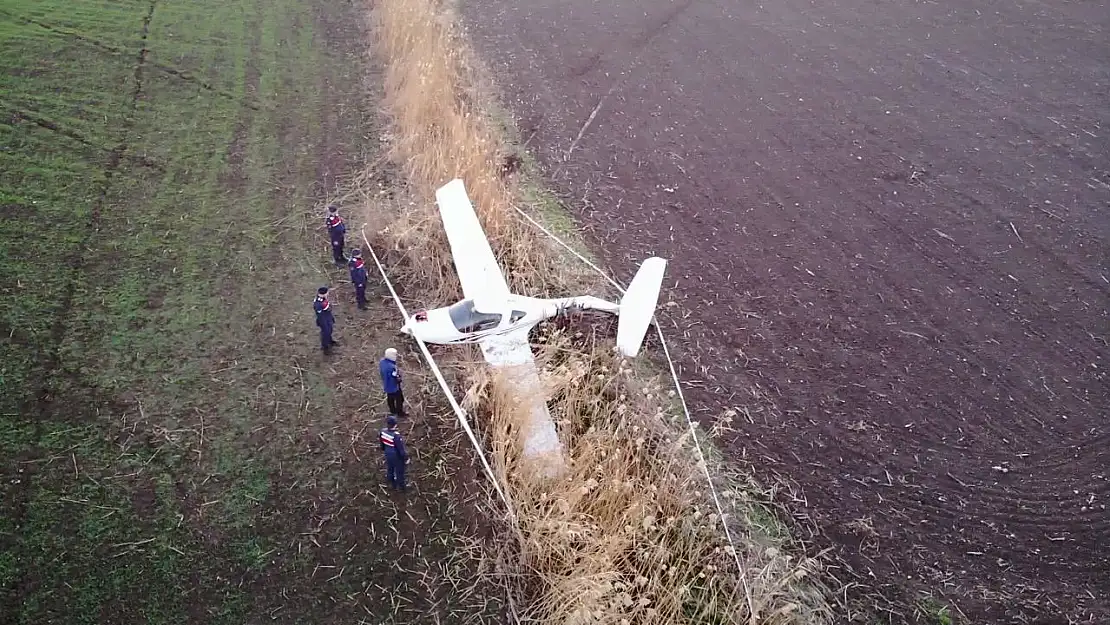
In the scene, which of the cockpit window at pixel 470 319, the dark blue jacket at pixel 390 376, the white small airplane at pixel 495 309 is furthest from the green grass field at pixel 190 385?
the cockpit window at pixel 470 319

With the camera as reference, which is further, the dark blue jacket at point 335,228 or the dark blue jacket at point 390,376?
the dark blue jacket at point 335,228

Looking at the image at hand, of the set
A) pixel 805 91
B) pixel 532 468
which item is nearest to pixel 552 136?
pixel 805 91

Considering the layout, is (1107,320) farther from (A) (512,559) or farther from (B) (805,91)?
(A) (512,559)

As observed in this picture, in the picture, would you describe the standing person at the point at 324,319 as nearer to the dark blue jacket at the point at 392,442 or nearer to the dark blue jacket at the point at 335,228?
the dark blue jacket at the point at 335,228

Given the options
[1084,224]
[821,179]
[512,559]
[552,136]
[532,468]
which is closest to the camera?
[512,559]

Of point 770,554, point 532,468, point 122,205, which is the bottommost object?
point 770,554

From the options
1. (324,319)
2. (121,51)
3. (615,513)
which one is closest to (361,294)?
(324,319)

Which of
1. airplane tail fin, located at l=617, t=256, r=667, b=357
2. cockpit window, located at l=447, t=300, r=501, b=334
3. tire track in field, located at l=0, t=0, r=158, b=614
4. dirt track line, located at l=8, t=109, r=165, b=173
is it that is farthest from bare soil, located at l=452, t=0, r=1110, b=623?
tire track in field, located at l=0, t=0, r=158, b=614
